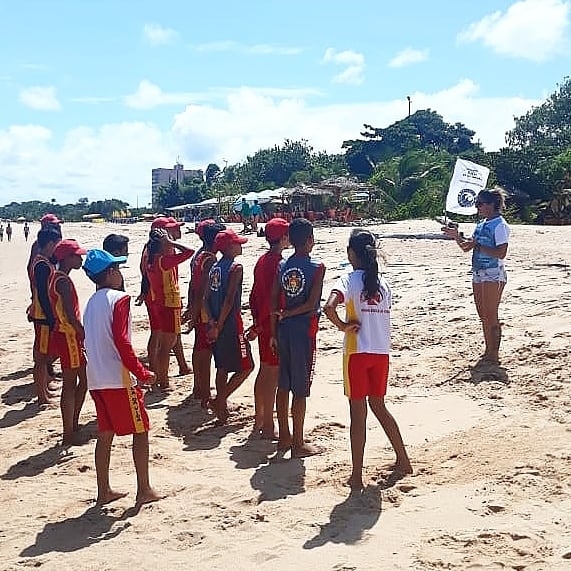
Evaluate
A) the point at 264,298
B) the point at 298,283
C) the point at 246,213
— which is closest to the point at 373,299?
the point at 298,283

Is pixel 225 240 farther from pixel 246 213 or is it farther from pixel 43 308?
pixel 246 213

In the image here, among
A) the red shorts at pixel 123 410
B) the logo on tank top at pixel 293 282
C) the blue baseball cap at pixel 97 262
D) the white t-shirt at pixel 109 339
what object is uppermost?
the blue baseball cap at pixel 97 262

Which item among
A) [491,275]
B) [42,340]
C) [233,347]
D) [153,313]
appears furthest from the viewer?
[153,313]

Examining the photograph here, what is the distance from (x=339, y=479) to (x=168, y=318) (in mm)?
3198

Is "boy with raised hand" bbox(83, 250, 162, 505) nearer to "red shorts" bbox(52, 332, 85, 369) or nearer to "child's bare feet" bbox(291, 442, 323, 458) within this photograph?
"child's bare feet" bbox(291, 442, 323, 458)

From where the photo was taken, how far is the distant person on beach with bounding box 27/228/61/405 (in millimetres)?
6789

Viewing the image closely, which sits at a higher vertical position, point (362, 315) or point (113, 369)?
point (362, 315)

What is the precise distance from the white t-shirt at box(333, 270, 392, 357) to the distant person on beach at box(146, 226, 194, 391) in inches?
115

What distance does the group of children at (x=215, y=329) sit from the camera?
16.5 ft

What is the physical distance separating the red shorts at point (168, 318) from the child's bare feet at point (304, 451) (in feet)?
8.27

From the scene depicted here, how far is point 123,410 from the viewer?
16.5 feet

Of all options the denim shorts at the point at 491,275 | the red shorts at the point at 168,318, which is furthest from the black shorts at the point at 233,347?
the denim shorts at the point at 491,275

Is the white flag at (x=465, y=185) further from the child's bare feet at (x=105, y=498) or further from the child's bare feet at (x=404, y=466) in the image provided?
the child's bare feet at (x=105, y=498)

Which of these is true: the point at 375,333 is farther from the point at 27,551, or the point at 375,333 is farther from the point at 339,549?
the point at 27,551
